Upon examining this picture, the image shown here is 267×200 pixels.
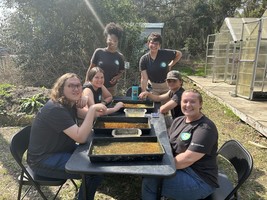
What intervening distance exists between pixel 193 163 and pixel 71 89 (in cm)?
126

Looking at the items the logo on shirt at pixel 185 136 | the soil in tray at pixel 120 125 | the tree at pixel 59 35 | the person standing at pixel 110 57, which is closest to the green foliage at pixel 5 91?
the tree at pixel 59 35

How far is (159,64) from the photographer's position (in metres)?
3.81

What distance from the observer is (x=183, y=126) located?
2.15m

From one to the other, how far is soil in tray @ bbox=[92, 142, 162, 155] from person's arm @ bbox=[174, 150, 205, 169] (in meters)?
0.23

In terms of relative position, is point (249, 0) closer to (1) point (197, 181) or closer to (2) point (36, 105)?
(2) point (36, 105)

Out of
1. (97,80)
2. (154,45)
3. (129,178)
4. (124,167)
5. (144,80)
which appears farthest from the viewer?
(144,80)

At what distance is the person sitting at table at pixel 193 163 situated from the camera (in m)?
1.87

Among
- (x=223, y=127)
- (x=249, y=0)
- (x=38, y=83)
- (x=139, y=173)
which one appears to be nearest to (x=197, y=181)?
(x=139, y=173)

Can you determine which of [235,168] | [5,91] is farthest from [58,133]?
[5,91]

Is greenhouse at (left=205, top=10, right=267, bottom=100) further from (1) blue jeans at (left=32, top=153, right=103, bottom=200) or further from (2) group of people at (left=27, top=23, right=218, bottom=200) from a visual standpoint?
(1) blue jeans at (left=32, top=153, right=103, bottom=200)

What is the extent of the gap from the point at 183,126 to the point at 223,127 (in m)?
3.49

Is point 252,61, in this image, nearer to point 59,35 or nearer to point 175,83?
point 175,83

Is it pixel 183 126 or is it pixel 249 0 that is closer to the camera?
pixel 183 126

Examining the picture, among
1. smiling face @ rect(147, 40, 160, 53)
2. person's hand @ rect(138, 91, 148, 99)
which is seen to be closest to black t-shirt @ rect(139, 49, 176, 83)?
smiling face @ rect(147, 40, 160, 53)
